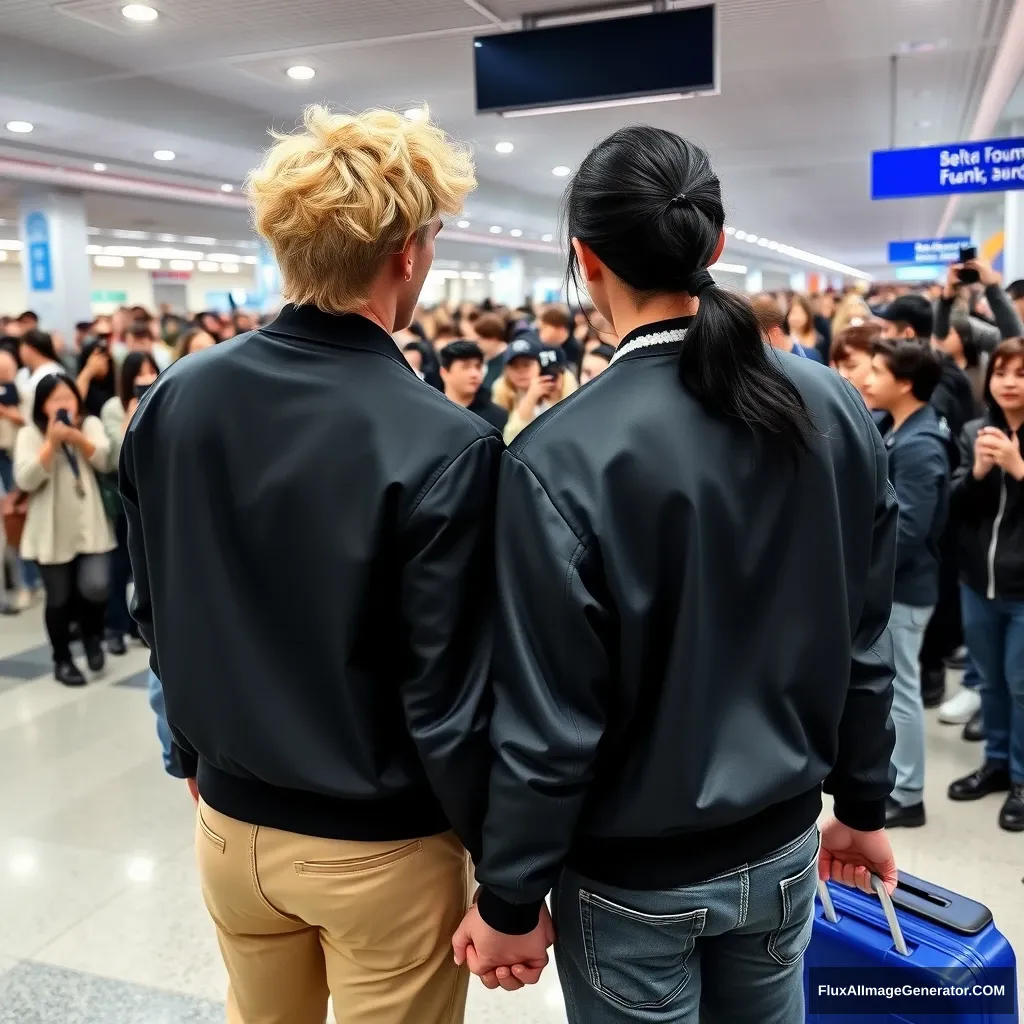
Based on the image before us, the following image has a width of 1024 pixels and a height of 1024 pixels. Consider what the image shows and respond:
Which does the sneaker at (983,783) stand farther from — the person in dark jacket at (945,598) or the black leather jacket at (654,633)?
the black leather jacket at (654,633)

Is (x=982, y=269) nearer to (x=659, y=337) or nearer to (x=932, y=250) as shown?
(x=659, y=337)

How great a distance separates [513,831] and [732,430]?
53cm

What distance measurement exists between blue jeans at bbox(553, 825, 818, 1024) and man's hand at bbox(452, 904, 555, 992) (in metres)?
0.05

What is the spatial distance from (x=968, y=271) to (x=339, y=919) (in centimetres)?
409

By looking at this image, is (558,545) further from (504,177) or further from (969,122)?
(504,177)

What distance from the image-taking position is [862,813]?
4.70ft

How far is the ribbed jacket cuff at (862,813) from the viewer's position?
4.67 feet

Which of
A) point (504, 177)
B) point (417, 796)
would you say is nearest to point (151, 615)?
point (417, 796)

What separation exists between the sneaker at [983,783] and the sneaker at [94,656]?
373 centimetres

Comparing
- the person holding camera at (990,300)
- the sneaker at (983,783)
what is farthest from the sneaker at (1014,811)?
the person holding camera at (990,300)

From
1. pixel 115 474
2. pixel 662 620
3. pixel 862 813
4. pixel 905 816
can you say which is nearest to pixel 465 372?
pixel 115 474

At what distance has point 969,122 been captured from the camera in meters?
11.1

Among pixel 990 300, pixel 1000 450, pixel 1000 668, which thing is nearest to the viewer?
pixel 1000 450

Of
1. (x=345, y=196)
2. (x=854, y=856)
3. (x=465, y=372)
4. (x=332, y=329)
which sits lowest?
(x=854, y=856)
